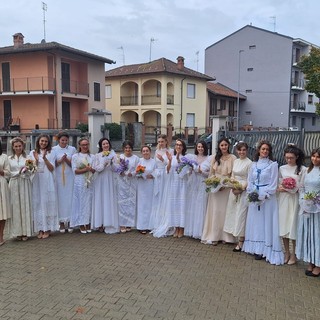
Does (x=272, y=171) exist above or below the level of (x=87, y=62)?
below

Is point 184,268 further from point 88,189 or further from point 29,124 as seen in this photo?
point 29,124

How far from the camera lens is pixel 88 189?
7059 mm

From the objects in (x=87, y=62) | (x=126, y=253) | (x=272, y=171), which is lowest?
(x=126, y=253)

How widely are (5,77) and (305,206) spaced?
32.8m

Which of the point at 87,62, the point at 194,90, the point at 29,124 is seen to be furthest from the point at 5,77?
the point at 194,90

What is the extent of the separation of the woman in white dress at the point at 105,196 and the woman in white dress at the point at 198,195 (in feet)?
4.92

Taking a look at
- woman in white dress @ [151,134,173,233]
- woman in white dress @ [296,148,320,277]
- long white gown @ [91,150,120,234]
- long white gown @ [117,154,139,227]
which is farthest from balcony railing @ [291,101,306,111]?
woman in white dress @ [296,148,320,277]

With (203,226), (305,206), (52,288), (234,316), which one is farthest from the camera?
(203,226)

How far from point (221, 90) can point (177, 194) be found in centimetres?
4369

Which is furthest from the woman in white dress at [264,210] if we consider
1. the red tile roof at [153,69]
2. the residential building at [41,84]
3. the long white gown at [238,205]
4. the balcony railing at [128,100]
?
the balcony railing at [128,100]

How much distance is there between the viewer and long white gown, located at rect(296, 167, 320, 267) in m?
4.98

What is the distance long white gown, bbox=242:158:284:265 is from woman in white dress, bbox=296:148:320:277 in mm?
444

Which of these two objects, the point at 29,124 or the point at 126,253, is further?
the point at 29,124

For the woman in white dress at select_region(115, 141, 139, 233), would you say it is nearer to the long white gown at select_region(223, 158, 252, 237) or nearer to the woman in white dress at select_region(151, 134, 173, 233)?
the woman in white dress at select_region(151, 134, 173, 233)
